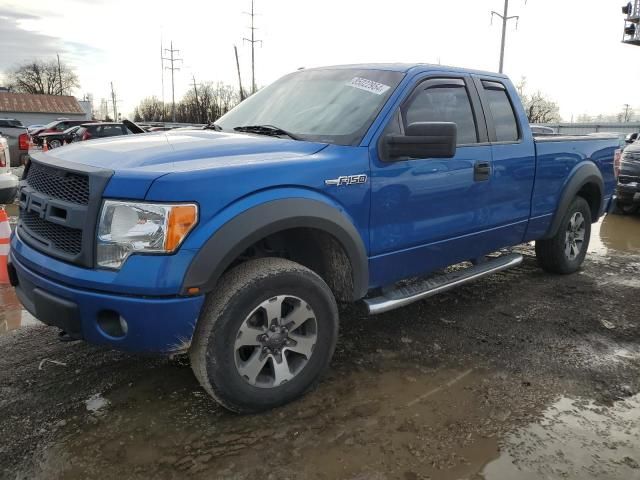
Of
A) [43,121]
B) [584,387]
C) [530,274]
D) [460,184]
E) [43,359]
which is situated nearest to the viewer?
[584,387]

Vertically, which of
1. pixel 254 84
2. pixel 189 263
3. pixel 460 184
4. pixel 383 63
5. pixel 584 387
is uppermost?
pixel 254 84

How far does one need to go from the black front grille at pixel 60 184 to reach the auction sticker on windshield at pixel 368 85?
184 centimetres

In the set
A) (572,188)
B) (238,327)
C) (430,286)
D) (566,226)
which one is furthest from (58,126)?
(238,327)

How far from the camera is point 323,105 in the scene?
3480mm

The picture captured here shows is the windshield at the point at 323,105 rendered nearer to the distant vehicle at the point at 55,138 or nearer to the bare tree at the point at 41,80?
the distant vehicle at the point at 55,138

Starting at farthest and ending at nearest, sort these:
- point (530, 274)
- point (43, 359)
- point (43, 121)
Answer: point (43, 121), point (530, 274), point (43, 359)

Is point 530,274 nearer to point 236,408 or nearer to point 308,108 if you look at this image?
point 308,108

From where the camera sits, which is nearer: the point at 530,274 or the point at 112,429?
the point at 112,429

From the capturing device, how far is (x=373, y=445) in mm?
2523

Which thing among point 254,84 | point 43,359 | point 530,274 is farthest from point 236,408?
point 254,84

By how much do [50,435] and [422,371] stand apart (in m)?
2.08

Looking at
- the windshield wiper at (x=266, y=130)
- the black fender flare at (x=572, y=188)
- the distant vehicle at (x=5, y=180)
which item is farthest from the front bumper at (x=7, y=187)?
the black fender flare at (x=572, y=188)

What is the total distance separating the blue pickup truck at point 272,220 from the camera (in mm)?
2373

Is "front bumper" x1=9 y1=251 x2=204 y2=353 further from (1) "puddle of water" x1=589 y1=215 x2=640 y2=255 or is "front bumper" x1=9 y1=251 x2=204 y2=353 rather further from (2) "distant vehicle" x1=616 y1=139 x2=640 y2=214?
(2) "distant vehicle" x1=616 y1=139 x2=640 y2=214
